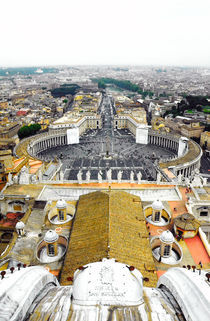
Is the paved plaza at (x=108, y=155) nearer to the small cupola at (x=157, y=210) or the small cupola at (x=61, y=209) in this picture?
the small cupola at (x=157, y=210)

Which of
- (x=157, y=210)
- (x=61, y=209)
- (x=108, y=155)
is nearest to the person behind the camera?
(x=61, y=209)

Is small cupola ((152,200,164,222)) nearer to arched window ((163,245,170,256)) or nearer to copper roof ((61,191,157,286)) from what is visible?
copper roof ((61,191,157,286))

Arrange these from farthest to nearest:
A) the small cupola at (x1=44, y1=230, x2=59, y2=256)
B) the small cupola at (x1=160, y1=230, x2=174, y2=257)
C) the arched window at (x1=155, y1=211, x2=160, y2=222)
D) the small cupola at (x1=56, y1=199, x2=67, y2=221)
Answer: the arched window at (x1=155, y1=211, x2=160, y2=222) → the small cupola at (x1=56, y1=199, x2=67, y2=221) → the small cupola at (x1=44, y1=230, x2=59, y2=256) → the small cupola at (x1=160, y1=230, x2=174, y2=257)

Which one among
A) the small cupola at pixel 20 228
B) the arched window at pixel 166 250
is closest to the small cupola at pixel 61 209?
the small cupola at pixel 20 228

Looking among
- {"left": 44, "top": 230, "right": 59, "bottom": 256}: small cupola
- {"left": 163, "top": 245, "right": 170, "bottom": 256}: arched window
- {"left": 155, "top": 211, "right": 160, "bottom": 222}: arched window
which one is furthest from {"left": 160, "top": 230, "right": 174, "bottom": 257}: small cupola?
{"left": 44, "top": 230, "right": 59, "bottom": 256}: small cupola

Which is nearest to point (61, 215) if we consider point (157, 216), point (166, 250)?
point (157, 216)

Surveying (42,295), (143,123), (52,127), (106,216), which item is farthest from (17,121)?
(42,295)

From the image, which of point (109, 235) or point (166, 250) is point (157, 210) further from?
point (109, 235)
